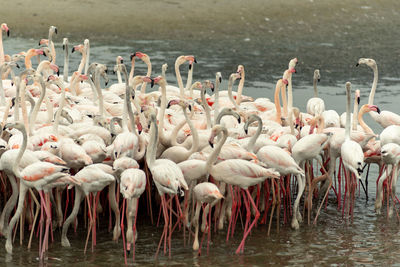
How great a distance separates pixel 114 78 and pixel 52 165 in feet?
35.6

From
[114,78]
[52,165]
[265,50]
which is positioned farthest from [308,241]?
[265,50]

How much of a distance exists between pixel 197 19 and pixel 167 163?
56.2ft

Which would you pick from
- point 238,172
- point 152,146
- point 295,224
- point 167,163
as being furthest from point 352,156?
point 152,146

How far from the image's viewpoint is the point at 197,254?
8.48 metres

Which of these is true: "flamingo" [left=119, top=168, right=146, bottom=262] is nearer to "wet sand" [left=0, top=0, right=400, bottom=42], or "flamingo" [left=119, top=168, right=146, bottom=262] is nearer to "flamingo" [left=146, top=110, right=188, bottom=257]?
"flamingo" [left=146, top=110, right=188, bottom=257]

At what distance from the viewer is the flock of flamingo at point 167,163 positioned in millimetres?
8352

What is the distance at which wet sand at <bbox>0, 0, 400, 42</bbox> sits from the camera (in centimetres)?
2361

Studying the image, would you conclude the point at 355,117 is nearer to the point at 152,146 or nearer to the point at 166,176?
the point at 152,146

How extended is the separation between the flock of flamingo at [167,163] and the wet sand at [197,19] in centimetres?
1254

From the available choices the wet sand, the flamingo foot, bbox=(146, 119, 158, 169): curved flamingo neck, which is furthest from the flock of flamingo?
the wet sand

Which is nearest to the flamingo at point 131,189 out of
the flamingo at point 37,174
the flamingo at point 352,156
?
the flamingo at point 37,174

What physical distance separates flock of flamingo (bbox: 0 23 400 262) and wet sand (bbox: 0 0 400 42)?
12539mm

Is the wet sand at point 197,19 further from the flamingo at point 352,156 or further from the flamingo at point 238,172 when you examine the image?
the flamingo at point 238,172

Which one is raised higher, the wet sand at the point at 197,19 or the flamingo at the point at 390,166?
the wet sand at the point at 197,19
